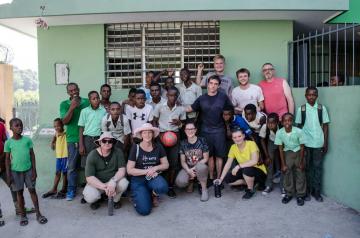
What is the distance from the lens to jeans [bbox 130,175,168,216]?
4.74 m

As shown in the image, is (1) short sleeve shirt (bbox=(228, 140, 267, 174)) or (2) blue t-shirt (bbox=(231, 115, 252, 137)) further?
(2) blue t-shirt (bbox=(231, 115, 252, 137))

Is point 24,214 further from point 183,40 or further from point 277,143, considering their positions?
point 183,40

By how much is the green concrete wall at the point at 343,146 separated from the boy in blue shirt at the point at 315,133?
0.13 m

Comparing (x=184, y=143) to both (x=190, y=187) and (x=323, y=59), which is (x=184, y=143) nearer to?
(x=190, y=187)

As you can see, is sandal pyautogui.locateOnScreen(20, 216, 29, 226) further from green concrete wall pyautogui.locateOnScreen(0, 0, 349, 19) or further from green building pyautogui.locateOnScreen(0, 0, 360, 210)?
green concrete wall pyautogui.locateOnScreen(0, 0, 349, 19)

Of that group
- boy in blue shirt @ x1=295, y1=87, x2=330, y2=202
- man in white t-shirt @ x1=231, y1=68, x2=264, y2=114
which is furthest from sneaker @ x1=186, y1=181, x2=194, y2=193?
boy in blue shirt @ x1=295, y1=87, x2=330, y2=202

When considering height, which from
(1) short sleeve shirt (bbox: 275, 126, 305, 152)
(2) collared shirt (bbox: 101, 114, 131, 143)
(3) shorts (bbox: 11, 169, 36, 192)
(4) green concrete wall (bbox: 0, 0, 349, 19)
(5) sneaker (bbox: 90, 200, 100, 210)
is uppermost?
(4) green concrete wall (bbox: 0, 0, 349, 19)

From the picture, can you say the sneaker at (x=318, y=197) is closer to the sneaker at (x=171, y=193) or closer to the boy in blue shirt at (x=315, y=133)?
the boy in blue shirt at (x=315, y=133)

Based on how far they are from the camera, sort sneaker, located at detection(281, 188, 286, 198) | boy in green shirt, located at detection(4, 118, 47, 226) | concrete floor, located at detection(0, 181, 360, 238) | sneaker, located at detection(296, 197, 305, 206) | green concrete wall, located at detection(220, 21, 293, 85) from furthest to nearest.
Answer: green concrete wall, located at detection(220, 21, 293, 85), sneaker, located at detection(281, 188, 286, 198), sneaker, located at detection(296, 197, 305, 206), boy in green shirt, located at detection(4, 118, 47, 226), concrete floor, located at detection(0, 181, 360, 238)

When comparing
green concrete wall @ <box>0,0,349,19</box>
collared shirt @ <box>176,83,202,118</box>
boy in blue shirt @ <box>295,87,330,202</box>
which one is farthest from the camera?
green concrete wall @ <box>0,0,349,19</box>

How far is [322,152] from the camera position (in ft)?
16.7

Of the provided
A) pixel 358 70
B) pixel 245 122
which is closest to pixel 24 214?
pixel 245 122

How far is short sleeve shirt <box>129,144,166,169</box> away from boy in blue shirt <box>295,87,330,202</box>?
82.9 inches

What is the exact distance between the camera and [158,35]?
7.02 metres
